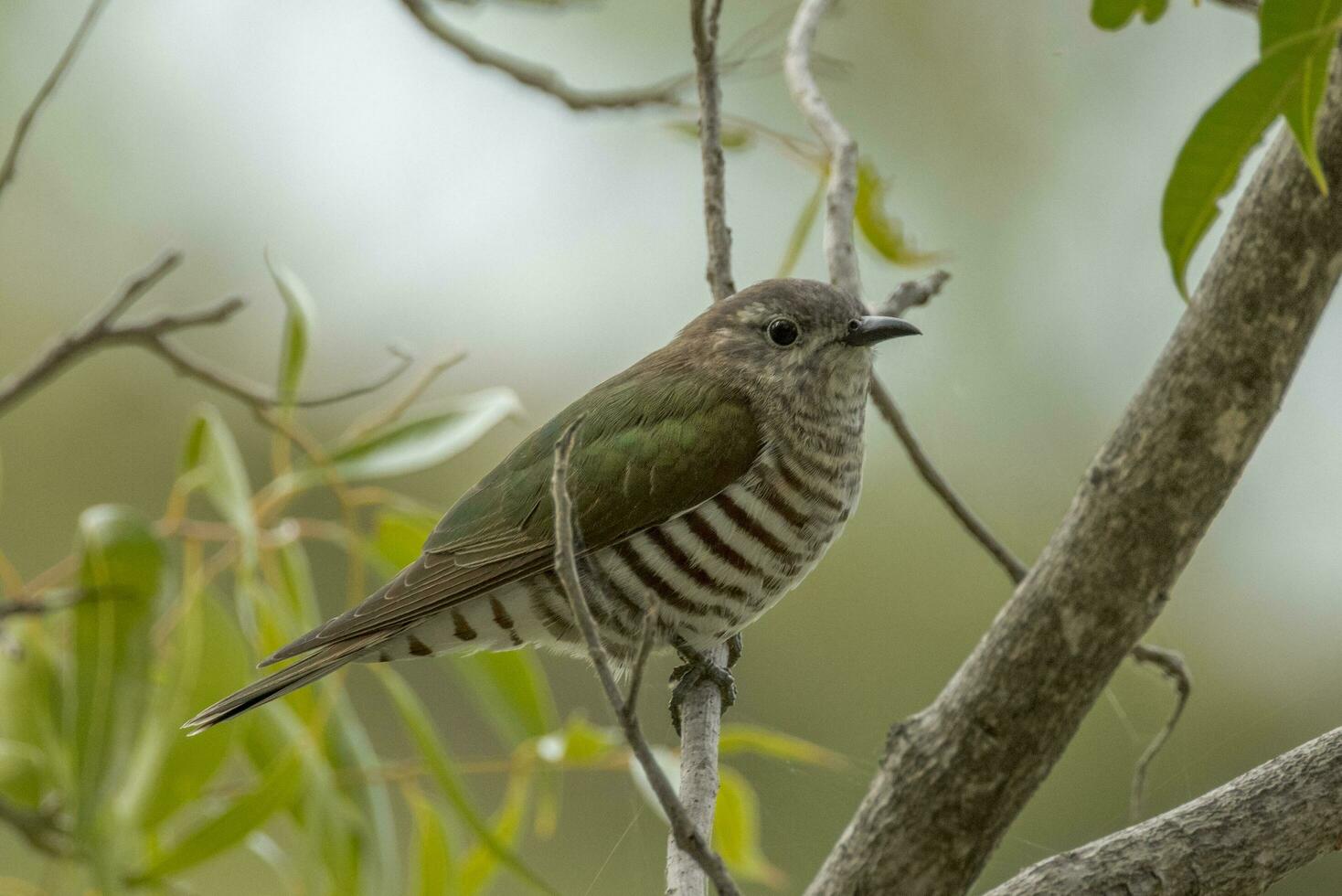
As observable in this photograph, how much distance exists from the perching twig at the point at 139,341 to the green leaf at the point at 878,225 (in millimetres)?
1101

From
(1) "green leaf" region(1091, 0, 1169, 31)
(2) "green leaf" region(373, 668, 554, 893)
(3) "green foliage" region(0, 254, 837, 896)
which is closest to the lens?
(1) "green leaf" region(1091, 0, 1169, 31)

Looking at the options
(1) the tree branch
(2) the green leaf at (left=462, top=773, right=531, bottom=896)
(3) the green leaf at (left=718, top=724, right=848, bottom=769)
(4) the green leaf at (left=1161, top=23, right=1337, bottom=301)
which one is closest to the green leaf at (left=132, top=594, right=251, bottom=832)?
(2) the green leaf at (left=462, top=773, right=531, bottom=896)

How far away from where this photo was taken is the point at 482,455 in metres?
6.69

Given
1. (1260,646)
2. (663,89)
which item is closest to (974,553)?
(1260,646)

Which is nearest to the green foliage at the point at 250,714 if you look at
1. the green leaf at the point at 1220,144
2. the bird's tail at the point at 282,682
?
the bird's tail at the point at 282,682

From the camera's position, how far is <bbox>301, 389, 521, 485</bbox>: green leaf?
114 inches

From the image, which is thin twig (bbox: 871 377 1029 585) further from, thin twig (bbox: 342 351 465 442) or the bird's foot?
thin twig (bbox: 342 351 465 442)

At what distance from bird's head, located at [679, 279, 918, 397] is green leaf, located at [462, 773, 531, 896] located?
100 cm

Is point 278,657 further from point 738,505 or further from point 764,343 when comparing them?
point 764,343

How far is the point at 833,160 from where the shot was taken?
2.83 meters

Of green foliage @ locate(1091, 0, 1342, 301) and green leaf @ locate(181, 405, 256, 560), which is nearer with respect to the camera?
green foliage @ locate(1091, 0, 1342, 301)

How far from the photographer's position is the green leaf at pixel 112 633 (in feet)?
8.41

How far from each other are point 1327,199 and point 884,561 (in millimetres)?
3641

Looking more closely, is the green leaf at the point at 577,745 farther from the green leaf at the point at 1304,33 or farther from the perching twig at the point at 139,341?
the green leaf at the point at 1304,33
